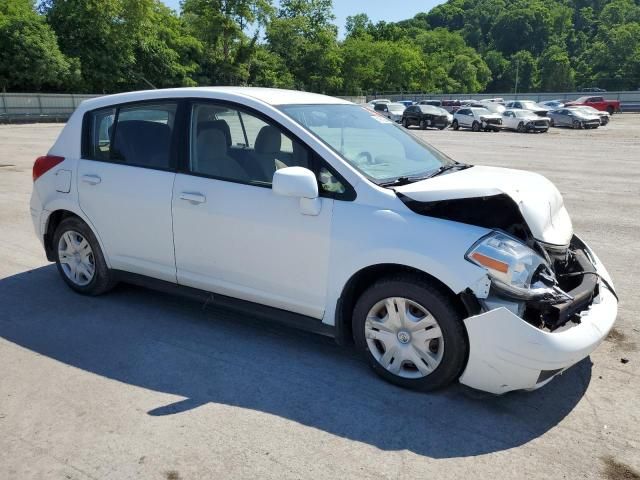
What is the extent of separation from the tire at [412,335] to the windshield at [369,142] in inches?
30.1

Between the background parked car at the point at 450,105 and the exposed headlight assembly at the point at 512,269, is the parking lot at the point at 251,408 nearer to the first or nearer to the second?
the exposed headlight assembly at the point at 512,269

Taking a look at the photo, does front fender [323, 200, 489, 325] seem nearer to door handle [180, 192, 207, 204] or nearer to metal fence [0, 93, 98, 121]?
door handle [180, 192, 207, 204]

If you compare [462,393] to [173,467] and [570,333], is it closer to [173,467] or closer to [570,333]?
[570,333]

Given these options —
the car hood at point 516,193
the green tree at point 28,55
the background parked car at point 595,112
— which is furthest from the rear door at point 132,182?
the green tree at point 28,55

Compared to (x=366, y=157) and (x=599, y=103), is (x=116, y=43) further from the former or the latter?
(x=366, y=157)

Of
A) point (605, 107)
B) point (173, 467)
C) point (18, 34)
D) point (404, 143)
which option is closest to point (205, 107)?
point (404, 143)

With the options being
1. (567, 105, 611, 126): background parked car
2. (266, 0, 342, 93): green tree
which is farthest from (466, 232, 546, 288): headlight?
(266, 0, 342, 93): green tree

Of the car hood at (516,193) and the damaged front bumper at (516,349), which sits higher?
the car hood at (516,193)

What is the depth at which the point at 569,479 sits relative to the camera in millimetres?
2727

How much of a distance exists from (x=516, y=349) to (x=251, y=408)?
1523mm

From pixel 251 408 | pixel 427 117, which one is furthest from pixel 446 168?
pixel 427 117

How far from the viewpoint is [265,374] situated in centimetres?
375

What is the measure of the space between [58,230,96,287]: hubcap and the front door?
1154 mm

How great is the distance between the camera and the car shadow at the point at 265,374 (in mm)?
3160
